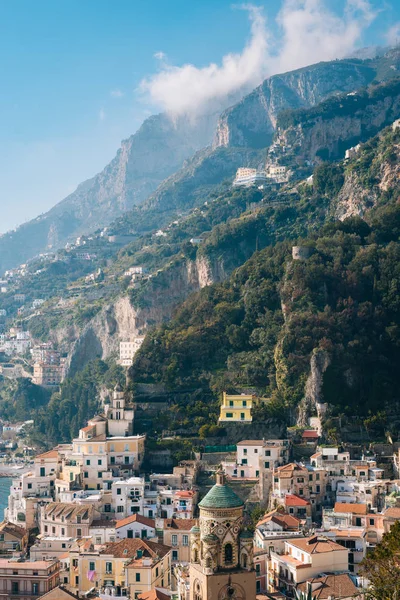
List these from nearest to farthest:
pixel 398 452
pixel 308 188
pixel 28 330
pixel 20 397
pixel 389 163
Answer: pixel 398 452 → pixel 389 163 → pixel 308 188 → pixel 20 397 → pixel 28 330

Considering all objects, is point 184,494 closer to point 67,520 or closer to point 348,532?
point 67,520

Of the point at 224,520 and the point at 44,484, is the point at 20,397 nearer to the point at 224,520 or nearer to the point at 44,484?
the point at 44,484

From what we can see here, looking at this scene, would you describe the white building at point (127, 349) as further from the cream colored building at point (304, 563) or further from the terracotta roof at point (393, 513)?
the cream colored building at point (304, 563)

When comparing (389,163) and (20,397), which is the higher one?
(389,163)

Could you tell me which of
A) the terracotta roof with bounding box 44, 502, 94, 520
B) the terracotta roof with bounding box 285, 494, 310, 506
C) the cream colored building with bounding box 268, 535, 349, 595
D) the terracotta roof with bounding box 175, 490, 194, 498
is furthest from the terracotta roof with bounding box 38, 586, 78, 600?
the terracotta roof with bounding box 285, 494, 310, 506

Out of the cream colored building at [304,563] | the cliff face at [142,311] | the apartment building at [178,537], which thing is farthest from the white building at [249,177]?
the cream colored building at [304,563]

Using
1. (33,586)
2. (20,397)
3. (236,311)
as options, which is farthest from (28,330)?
(33,586)
